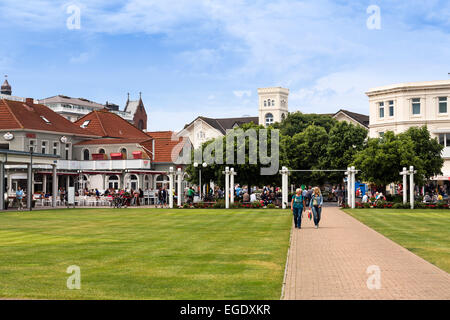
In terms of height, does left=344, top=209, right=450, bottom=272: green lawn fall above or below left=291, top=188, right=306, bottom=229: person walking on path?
below

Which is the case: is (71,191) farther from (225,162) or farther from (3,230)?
(3,230)

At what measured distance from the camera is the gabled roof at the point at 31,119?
68625 millimetres

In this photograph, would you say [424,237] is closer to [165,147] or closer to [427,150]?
[427,150]

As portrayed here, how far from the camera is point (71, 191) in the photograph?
5138 cm

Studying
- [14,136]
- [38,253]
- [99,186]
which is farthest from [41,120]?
[38,253]

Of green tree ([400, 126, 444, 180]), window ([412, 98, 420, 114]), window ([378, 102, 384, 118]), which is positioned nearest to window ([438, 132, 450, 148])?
window ([412, 98, 420, 114])

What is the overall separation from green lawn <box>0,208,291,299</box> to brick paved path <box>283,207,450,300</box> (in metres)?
0.49

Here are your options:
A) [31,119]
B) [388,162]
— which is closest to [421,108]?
[388,162]

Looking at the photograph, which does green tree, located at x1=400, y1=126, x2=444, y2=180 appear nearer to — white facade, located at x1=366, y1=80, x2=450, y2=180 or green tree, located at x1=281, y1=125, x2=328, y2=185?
white facade, located at x1=366, y1=80, x2=450, y2=180

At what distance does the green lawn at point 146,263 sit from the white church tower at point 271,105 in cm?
10598

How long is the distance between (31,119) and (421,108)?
148 ft

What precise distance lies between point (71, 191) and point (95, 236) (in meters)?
30.5

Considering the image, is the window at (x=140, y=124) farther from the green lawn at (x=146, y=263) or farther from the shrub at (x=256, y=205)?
the green lawn at (x=146, y=263)

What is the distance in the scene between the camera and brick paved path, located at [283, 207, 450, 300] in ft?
34.3
